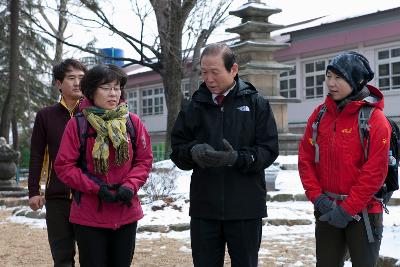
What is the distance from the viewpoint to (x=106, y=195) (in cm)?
322

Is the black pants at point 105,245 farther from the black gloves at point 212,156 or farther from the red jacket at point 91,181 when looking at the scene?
the black gloves at point 212,156

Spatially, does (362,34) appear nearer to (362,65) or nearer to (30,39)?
(30,39)

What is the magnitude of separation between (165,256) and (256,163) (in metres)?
3.38

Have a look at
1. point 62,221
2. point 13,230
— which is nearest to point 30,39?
point 13,230

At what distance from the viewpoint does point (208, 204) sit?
3.30 metres

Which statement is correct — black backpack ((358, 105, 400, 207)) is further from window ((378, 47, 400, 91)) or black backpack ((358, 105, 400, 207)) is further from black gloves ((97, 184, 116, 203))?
window ((378, 47, 400, 91))

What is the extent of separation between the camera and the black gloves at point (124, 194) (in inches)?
127

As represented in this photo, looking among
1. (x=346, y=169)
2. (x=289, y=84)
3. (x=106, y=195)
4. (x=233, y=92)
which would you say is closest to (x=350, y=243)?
(x=346, y=169)

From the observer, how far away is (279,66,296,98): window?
78.9 ft

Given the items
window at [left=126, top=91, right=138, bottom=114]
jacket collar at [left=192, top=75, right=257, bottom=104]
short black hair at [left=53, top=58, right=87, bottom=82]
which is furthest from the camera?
window at [left=126, top=91, right=138, bottom=114]

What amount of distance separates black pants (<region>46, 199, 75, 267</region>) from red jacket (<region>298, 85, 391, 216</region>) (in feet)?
5.48

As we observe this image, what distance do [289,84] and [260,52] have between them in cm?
982

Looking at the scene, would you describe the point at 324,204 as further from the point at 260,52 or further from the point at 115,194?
the point at 260,52

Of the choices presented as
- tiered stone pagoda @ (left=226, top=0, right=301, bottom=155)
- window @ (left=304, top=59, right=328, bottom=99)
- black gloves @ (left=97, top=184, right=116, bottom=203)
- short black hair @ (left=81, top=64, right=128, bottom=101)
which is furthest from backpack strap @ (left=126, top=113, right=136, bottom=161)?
window @ (left=304, top=59, right=328, bottom=99)
